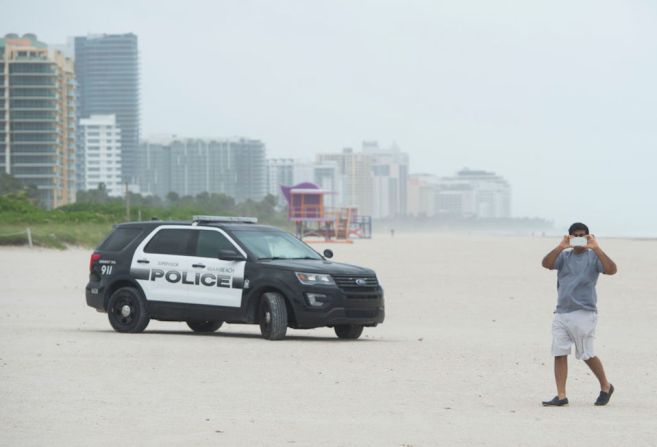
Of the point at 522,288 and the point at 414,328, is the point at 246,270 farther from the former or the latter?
the point at 522,288

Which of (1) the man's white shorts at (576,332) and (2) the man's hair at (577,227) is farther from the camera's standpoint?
(1) the man's white shorts at (576,332)

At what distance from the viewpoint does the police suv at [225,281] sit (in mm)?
18484

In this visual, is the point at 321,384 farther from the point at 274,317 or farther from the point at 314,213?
the point at 314,213

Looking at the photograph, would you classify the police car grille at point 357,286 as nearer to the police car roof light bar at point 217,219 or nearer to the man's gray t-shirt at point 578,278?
the police car roof light bar at point 217,219

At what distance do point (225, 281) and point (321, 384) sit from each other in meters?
5.71

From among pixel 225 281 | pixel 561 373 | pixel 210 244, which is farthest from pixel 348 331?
pixel 561 373

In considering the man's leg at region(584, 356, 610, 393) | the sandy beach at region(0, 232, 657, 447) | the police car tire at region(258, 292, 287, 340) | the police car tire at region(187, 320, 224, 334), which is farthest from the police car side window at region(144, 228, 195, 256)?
the man's leg at region(584, 356, 610, 393)

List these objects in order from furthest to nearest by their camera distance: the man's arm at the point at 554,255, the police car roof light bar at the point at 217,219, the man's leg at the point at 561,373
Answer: the police car roof light bar at the point at 217,219, the man's leg at the point at 561,373, the man's arm at the point at 554,255

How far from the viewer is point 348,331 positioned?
19.5 metres

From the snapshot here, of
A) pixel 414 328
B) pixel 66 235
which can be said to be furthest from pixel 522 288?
pixel 66 235

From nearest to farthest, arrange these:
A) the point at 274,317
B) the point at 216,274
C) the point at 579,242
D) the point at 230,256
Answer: the point at 579,242 → the point at 274,317 → the point at 230,256 → the point at 216,274

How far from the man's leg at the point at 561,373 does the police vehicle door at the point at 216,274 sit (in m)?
7.52

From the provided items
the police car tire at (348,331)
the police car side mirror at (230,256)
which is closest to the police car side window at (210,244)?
the police car side mirror at (230,256)

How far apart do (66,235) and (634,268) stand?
79.2 ft
